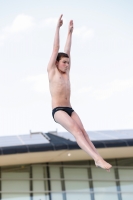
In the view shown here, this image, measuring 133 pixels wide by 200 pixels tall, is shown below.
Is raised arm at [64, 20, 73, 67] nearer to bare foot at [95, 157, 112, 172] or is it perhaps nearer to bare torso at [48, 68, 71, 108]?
bare torso at [48, 68, 71, 108]

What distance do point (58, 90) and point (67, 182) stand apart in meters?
8.62

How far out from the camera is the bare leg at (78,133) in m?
4.61

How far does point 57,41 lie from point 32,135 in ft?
29.6

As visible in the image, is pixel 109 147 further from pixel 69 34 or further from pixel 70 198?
pixel 69 34

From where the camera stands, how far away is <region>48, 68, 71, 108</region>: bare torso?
503 centimetres

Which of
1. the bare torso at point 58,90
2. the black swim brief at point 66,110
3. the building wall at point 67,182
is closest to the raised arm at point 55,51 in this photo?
the bare torso at point 58,90

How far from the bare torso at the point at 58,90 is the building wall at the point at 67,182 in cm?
796

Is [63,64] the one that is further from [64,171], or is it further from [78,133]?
[64,171]

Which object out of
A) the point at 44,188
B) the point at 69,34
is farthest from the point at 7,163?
the point at 69,34

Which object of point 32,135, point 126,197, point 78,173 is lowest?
point 126,197

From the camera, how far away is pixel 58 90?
5.04 m

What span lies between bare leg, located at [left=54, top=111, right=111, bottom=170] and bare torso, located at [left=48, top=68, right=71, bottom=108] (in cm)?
17

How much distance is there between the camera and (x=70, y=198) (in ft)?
41.2

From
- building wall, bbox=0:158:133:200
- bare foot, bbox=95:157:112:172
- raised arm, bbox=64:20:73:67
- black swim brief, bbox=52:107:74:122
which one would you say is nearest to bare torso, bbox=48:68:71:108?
black swim brief, bbox=52:107:74:122
